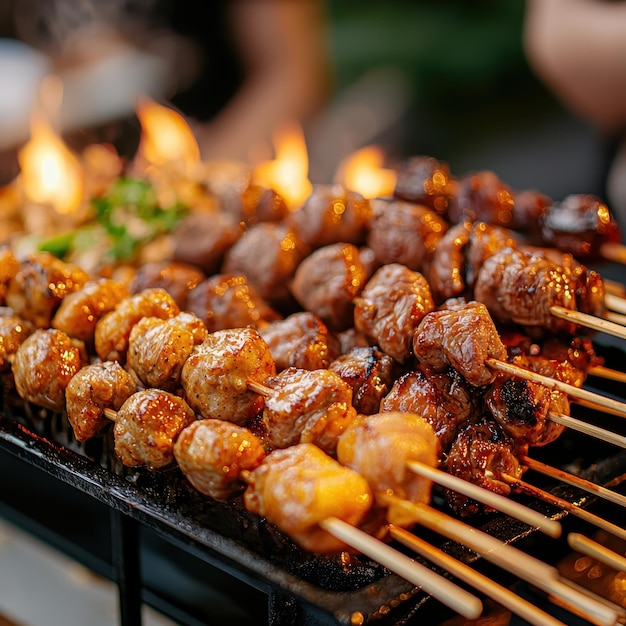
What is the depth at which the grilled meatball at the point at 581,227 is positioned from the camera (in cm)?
308

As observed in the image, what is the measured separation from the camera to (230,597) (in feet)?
8.76

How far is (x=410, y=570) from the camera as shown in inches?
66.0

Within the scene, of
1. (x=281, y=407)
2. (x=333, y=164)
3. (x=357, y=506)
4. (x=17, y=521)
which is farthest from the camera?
(x=333, y=164)

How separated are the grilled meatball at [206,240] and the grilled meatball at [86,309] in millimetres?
575

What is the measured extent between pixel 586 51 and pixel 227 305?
11.5ft

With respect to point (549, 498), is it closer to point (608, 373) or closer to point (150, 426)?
point (608, 373)

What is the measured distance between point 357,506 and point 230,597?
3.09 ft

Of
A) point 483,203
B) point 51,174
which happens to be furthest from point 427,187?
point 51,174

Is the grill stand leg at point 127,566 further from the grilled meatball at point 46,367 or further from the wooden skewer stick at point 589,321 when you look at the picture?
the wooden skewer stick at point 589,321

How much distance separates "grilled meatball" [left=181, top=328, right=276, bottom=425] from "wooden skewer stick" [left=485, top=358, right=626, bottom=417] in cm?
72

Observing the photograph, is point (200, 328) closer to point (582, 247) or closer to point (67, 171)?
point (582, 247)

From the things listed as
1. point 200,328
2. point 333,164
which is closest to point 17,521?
point 200,328

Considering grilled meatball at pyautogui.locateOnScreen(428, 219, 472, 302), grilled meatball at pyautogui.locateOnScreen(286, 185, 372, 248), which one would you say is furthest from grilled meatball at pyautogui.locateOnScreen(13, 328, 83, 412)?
grilled meatball at pyautogui.locateOnScreen(428, 219, 472, 302)

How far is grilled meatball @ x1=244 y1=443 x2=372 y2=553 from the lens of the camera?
1932 mm
